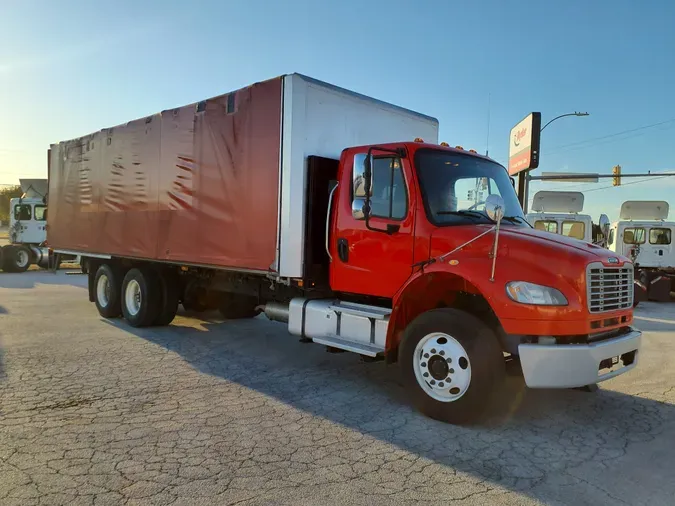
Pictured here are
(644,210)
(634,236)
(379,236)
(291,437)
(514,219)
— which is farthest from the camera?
(644,210)

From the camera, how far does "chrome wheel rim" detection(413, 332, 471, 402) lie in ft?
15.7

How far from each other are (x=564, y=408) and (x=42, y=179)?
83.6 feet

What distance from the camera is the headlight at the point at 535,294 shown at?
175 inches

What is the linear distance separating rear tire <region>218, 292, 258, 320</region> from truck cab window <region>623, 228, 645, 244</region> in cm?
1473

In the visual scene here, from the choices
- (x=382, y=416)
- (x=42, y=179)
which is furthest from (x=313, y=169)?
(x=42, y=179)

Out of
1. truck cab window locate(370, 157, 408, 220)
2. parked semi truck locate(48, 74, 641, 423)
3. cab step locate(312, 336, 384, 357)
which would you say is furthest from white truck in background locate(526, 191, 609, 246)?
cab step locate(312, 336, 384, 357)

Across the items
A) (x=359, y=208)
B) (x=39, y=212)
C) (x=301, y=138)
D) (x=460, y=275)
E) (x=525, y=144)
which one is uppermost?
(x=525, y=144)

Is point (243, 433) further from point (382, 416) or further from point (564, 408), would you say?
point (564, 408)

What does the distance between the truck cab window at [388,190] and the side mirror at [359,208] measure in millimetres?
129

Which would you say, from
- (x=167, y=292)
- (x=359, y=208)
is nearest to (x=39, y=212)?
(x=167, y=292)

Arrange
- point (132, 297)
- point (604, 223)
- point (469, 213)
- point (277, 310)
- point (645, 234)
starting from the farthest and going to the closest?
point (645, 234) < point (132, 297) < point (604, 223) < point (277, 310) < point (469, 213)

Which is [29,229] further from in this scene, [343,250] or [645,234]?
[645,234]

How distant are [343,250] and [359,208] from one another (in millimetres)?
645

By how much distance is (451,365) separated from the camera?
4.85m
